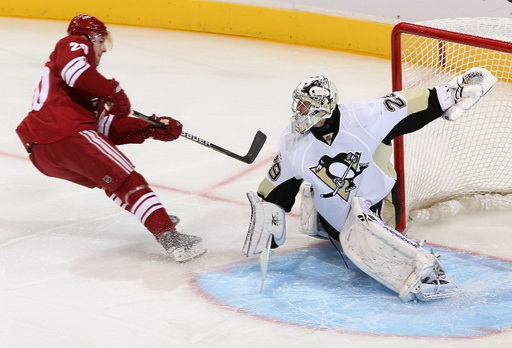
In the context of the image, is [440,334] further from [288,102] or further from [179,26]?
[179,26]

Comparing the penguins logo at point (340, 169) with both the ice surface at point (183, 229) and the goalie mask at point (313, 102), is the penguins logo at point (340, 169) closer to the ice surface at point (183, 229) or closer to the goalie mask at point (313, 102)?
the goalie mask at point (313, 102)

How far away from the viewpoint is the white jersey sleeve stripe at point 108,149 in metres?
3.37

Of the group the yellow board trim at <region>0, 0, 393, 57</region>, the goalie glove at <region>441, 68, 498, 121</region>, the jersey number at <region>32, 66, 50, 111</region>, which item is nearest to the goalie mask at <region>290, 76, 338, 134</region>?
the goalie glove at <region>441, 68, 498, 121</region>

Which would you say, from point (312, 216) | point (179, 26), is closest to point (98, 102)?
point (312, 216)

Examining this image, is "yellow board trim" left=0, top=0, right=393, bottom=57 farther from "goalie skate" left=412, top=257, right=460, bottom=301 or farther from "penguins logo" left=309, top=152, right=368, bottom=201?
"goalie skate" left=412, top=257, right=460, bottom=301

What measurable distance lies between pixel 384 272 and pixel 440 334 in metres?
0.32

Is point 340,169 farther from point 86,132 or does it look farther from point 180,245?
point 86,132

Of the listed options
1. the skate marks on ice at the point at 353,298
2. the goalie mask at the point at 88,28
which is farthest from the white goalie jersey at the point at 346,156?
the goalie mask at the point at 88,28

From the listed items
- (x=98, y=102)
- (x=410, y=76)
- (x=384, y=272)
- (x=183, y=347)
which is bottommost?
(x=183, y=347)

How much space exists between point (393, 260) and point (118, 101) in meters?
1.14

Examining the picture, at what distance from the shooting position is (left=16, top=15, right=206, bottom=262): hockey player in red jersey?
334cm

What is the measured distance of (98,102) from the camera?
3520mm

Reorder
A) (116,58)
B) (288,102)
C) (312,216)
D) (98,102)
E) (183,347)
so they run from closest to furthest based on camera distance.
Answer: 1. (183,347)
2. (312,216)
3. (98,102)
4. (288,102)
5. (116,58)

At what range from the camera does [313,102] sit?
9.85 ft
